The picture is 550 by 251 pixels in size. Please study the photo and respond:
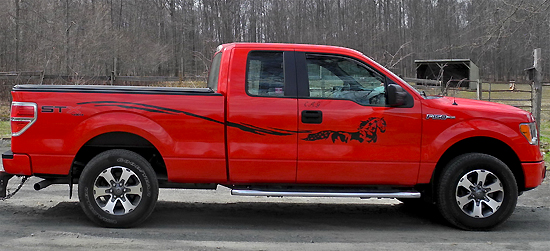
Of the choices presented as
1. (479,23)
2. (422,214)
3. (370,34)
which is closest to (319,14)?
(370,34)

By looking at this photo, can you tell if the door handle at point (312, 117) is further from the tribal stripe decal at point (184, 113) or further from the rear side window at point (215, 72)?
the rear side window at point (215, 72)

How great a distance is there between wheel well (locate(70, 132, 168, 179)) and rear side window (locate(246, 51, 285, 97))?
1.29m

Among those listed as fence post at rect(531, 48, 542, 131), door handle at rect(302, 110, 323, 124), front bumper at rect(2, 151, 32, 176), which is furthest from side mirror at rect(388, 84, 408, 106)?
fence post at rect(531, 48, 542, 131)

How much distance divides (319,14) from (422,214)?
34.0m

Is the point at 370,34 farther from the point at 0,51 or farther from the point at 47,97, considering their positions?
the point at 47,97

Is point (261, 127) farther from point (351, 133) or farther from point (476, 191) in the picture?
point (476, 191)

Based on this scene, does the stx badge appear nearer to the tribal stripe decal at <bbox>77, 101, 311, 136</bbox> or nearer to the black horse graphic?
the black horse graphic

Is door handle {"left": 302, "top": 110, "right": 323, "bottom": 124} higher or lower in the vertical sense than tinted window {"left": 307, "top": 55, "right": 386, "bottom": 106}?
lower

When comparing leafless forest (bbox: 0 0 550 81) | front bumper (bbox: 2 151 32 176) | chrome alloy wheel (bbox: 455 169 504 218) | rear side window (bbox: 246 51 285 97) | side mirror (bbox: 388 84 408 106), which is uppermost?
leafless forest (bbox: 0 0 550 81)

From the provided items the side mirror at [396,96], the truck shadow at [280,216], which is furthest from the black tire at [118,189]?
the side mirror at [396,96]

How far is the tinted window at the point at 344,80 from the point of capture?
546cm

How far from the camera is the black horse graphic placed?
210 inches

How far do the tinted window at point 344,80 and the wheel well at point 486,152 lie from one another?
1033 mm

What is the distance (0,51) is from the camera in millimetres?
25719
